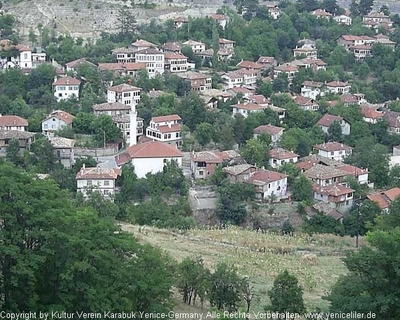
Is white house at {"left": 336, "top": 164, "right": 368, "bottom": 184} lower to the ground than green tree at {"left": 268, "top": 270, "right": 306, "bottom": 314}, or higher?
lower

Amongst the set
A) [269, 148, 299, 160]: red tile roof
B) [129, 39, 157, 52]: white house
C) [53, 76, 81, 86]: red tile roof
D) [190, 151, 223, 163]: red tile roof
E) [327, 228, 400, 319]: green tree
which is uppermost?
[327, 228, 400, 319]: green tree

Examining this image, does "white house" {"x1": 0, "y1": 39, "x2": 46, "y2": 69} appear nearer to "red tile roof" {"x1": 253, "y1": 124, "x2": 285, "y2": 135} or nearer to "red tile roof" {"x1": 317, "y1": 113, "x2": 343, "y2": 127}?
"red tile roof" {"x1": 253, "y1": 124, "x2": 285, "y2": 135}

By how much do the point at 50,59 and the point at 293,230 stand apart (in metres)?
13.6

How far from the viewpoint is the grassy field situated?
1316cm

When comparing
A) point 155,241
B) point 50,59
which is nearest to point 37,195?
point 155,241

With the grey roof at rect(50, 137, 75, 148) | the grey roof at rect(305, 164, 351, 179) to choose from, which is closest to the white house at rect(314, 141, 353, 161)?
the grey roof at rect(305, 164, 351, 179)

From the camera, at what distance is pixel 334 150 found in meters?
21.5

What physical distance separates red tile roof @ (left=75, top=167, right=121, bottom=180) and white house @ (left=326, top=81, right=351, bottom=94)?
1165cm

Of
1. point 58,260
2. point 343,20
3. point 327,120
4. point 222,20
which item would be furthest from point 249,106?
point 58,260

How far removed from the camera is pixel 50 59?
27.2 meters

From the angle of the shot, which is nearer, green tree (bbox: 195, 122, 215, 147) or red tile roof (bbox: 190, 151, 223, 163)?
red tile roof (bbox: 190, 151, 223, 163)

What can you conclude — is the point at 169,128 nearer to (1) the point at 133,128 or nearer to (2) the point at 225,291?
(1) the point at 133,128

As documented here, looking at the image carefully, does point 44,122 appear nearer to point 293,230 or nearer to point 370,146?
point 293,230

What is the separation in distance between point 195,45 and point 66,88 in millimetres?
7456
